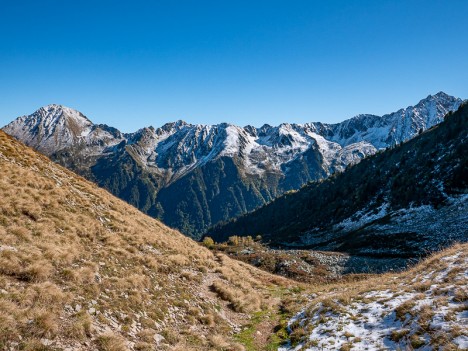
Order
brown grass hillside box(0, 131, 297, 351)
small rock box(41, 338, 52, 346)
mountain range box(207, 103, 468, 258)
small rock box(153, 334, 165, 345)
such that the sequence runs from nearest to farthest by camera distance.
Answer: small rock box(41, 338, 52, 346)
brown grass hillside box(0, 131, 297, 351)
small rock box(153, 334, 165, 345)
mountain range box(207, 103, 468, 258)

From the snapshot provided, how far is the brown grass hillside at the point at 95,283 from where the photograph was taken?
1164 centimetres

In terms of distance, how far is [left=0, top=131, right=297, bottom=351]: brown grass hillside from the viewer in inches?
458

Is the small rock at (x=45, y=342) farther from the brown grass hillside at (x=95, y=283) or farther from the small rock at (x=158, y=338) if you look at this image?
the small rock at (x=158, y=338)

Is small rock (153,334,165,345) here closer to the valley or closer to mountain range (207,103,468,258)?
the valley

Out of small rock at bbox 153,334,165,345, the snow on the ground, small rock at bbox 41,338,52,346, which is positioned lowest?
the snow on the ground

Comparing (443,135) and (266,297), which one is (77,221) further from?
(443,135)

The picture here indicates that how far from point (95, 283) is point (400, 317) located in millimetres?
15473

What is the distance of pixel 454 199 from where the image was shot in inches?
3300

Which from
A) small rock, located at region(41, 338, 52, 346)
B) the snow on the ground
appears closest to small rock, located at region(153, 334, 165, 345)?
small rock, located at region(41, 338, 52, 346)

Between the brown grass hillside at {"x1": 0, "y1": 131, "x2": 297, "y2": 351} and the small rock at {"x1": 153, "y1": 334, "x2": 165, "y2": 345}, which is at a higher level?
the brown grass hillside at {"x1": 0, "y1": 131, "x2": 297, "y2": 351}

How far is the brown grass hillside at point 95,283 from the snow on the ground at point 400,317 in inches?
141

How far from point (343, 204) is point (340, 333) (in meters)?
150

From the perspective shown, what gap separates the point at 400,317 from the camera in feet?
46.8

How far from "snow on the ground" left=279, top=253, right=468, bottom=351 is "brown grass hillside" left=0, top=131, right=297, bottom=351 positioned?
3574mm
